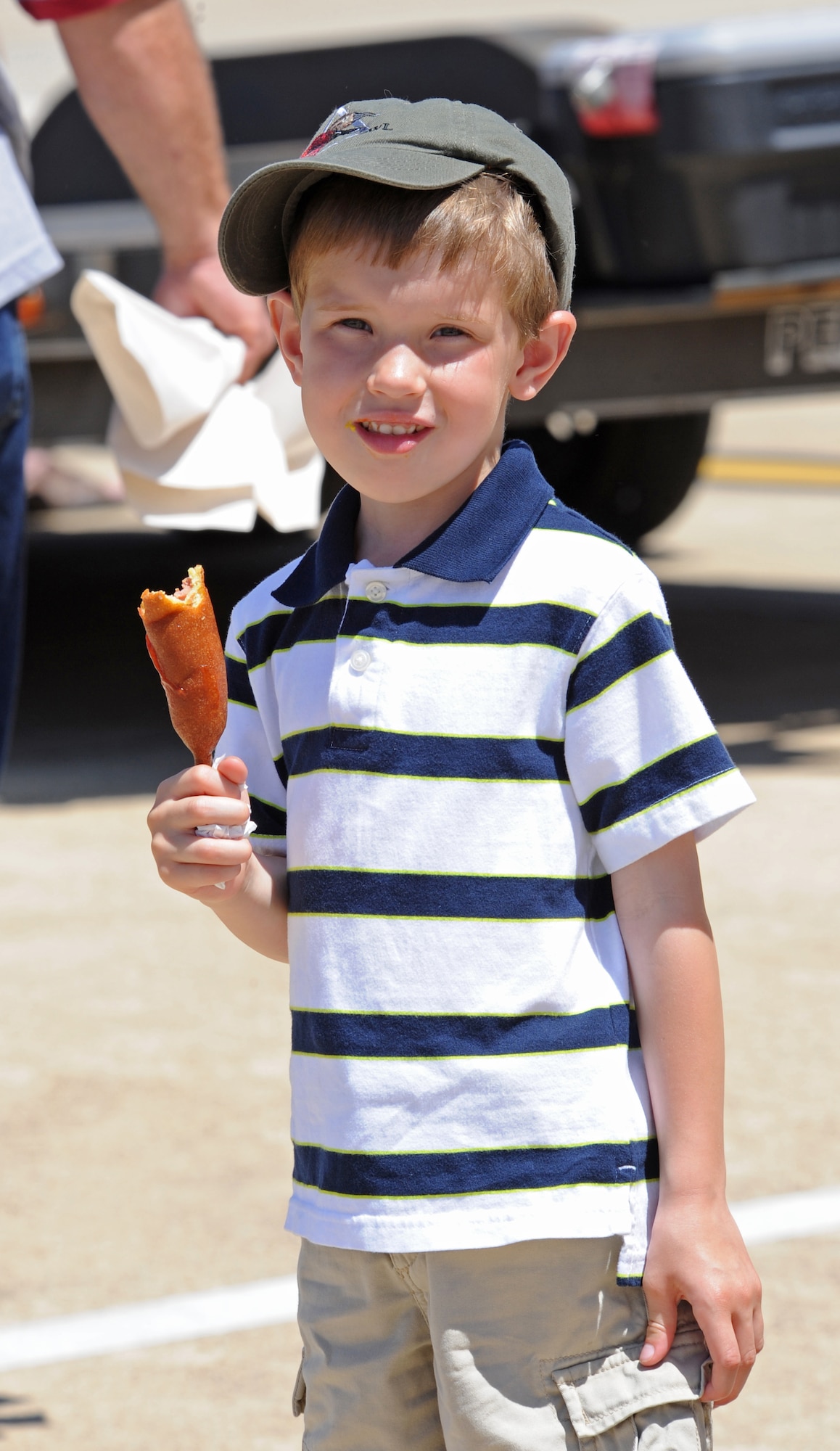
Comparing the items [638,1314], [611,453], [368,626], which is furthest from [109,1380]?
[611,453]

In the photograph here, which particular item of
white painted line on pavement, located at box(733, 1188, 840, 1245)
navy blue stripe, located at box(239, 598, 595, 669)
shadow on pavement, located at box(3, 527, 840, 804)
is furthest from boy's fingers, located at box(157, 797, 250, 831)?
shadow on pavement, located at box(3, 527, 840, 804)

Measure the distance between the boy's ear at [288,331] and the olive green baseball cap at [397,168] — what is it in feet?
0.09

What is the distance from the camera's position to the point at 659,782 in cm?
163

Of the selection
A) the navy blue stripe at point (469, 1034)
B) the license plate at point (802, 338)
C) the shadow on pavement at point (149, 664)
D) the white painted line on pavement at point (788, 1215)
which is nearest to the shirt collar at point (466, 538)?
the navy blue stripe at point (469, 1034)

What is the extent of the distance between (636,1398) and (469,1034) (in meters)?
0.32

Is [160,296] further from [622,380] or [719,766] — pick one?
[622,380]

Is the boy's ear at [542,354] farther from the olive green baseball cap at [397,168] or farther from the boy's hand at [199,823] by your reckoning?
the boy's hand at [199,823]

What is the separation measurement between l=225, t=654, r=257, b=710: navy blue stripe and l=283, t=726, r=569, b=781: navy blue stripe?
186mm

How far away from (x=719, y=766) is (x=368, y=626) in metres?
0.31

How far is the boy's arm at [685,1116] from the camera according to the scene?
63.4 inches

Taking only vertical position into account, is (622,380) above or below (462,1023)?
below

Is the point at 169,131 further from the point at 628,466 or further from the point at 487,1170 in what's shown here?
the point at 628,466

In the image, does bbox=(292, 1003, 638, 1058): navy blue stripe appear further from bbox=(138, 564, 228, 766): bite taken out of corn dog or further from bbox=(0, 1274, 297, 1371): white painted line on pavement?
bbox=(0, 1274, 297, 1371): white painted line on pavement

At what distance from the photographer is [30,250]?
2627 millimetres
